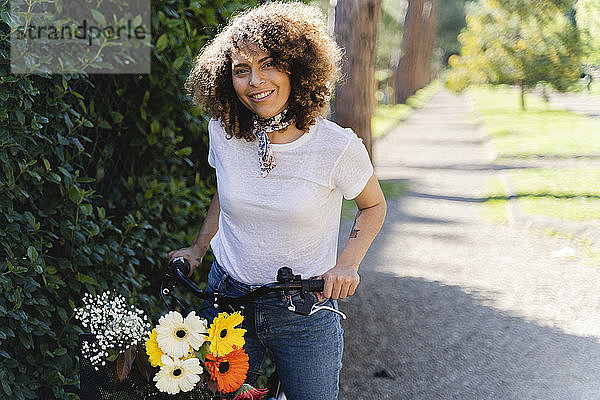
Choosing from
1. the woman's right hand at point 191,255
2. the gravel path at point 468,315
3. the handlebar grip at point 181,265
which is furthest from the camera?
the gravel path at point 468,315

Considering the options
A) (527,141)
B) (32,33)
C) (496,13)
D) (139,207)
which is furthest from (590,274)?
(496,13)

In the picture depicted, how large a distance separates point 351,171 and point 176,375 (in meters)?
0.87

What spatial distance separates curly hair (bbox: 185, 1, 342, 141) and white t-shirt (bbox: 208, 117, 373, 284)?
81 millimetres

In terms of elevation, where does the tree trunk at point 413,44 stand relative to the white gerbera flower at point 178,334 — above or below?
below

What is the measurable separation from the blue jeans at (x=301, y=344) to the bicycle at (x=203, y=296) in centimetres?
7

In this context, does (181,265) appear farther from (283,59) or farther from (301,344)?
(283,59)

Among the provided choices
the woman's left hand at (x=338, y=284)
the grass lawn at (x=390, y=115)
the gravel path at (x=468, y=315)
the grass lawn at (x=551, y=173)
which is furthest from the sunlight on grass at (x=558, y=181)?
the woman's left hand at (x=338, y=284)

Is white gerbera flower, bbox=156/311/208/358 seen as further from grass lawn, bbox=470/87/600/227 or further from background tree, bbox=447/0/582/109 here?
grass lawn, bbox=470/87/600/227

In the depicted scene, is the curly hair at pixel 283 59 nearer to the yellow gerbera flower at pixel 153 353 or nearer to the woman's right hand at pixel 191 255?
the woman's right hand at pixel 191 255

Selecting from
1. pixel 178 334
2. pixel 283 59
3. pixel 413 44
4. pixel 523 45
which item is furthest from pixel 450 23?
pixel 178 334

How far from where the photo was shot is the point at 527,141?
16344 millimetres

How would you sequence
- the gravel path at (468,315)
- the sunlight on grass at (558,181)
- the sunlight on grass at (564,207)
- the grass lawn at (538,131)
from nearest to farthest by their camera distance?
the gravel path at (468,315) < the sunlight on grass at (564,207) < the sunlight on grass at (558,181) < the grass lawn at (538,131)

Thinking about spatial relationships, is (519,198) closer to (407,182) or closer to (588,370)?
(407,182)

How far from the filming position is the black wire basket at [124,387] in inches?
82.4
